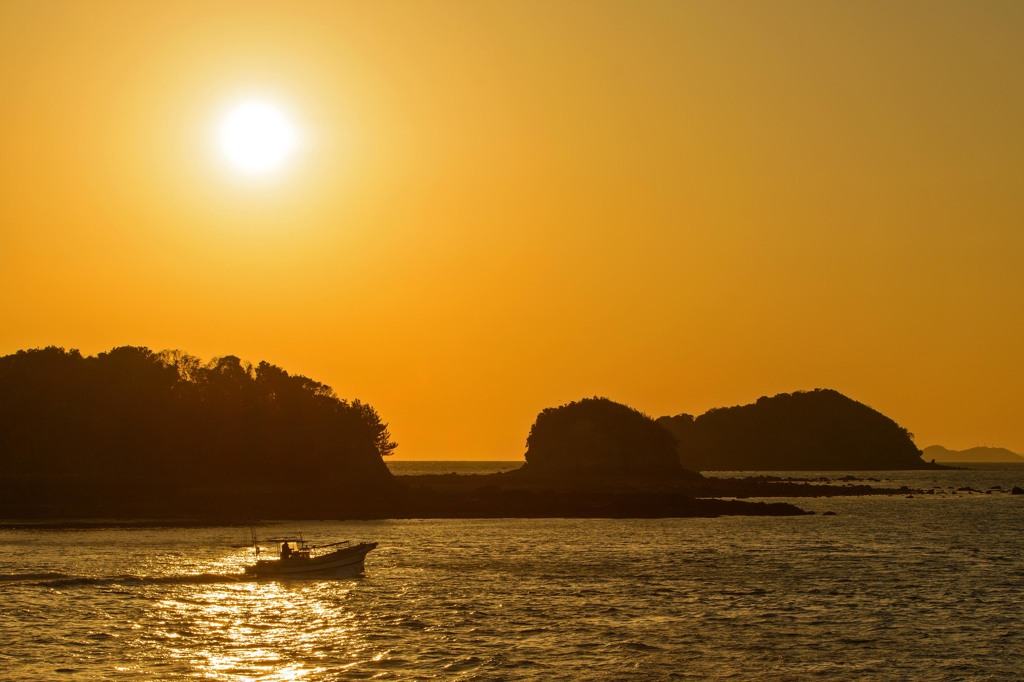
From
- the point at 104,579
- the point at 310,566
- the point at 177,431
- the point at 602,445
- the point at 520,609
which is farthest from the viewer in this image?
the point at 602,445

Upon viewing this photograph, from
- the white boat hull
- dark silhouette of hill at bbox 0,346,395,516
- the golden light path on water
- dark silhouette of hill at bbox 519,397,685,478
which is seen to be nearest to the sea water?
the golden light path on water

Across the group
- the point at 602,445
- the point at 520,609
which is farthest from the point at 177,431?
the point at 520,609

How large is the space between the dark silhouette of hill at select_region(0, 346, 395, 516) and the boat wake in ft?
191

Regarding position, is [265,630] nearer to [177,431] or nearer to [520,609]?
[520,609]

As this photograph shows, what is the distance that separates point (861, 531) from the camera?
9425 cm

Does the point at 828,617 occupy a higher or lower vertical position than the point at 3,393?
lower

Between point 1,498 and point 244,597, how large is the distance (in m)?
63.7

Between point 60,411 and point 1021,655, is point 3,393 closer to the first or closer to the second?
point 60,411

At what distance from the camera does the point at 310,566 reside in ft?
193

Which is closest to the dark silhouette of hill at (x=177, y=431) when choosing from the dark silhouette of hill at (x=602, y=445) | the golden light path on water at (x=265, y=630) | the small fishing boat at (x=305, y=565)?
the dark silhouette of hill at (x=602, y=445)

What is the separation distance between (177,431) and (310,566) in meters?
84.2

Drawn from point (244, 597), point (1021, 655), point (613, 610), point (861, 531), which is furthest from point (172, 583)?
point (861, 531)

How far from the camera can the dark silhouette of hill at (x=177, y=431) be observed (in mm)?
129875

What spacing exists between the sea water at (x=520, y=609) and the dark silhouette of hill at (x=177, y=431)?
45644mm
